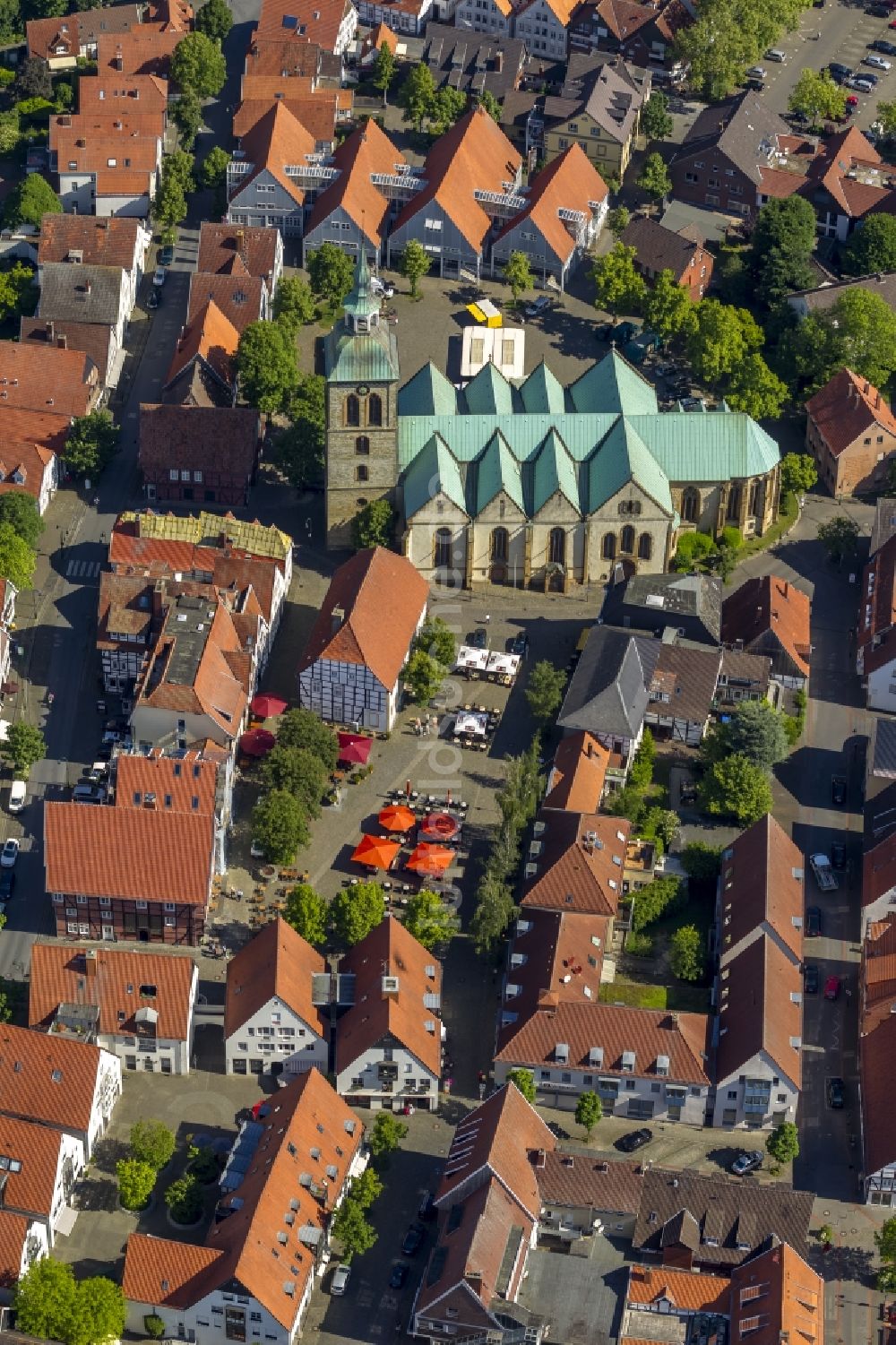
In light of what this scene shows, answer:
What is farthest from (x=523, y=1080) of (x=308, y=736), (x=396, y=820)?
(x=308, y=736)

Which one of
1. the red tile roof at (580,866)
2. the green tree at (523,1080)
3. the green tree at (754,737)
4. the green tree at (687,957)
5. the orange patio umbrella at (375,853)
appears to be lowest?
the green tree at (523,1080)

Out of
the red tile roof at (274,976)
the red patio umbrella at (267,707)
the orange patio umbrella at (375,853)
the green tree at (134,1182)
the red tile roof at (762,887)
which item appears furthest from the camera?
the red patio umbrella at (267,707)

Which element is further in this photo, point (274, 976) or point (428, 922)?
point (428, 922)

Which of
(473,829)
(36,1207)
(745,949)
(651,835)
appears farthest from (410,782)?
(36,1207)

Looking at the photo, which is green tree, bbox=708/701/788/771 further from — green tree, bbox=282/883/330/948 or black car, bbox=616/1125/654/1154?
green tree, bbox=282/883/330/948

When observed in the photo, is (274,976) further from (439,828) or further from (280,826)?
(439,828)

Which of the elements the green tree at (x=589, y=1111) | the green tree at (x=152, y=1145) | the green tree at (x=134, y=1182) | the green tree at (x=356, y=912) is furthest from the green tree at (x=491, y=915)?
the green tree at (x=134, y=1182)

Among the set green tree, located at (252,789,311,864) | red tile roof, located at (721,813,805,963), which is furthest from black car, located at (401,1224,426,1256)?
green tree, located at (252,789,311,864)

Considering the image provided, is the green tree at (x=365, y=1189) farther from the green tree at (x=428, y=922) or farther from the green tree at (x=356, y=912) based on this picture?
the green tree at (x=356, y=912)
